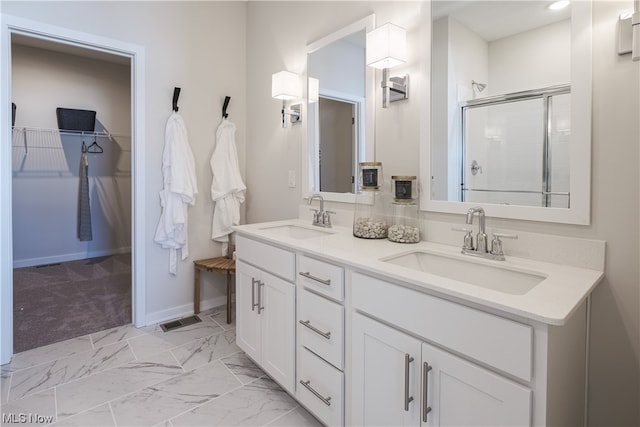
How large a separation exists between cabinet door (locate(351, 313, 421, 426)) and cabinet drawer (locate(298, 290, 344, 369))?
0.29 feet

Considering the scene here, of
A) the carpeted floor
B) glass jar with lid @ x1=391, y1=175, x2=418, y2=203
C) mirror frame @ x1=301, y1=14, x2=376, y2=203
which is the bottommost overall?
the carpeted floor

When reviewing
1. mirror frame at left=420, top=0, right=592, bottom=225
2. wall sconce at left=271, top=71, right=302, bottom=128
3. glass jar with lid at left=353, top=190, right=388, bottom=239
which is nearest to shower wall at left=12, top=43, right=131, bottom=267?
wall sconce at left=271, top=71, right=302, bottom=128

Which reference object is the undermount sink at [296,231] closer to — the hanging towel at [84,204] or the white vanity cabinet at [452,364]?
the white vanity cabinet at [452,364]

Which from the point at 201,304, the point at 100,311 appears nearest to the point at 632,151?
the point at 201,304

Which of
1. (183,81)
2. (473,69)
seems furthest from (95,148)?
(473,69)

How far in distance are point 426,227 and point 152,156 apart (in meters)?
2.08

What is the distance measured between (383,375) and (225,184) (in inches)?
83.8

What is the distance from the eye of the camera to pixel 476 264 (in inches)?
53.7

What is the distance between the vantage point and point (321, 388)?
59.7 inches

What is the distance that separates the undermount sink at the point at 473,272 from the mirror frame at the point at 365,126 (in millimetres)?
686

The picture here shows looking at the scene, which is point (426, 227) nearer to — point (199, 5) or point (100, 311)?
point (199, 5)

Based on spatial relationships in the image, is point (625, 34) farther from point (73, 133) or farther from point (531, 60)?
point (73, 133)

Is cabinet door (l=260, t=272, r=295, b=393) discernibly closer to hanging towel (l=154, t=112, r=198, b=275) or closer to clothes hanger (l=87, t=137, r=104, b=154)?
hanging towel (l=154, t=112, r=198, b=275)

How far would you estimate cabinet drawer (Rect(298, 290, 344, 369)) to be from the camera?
1.42 m
